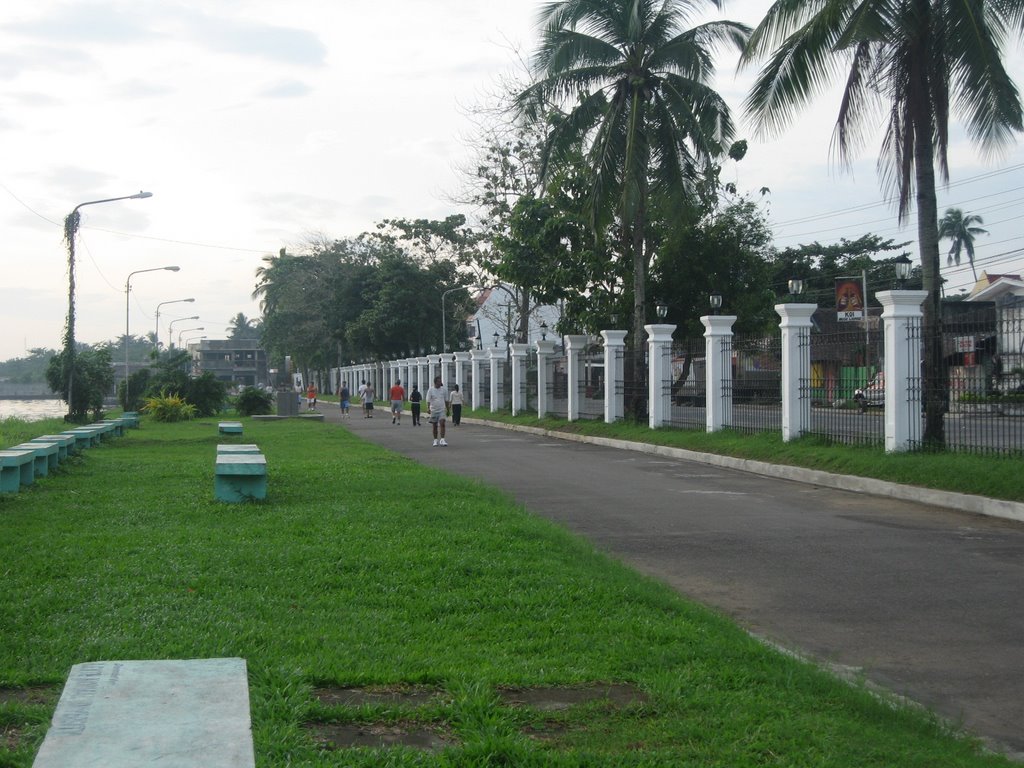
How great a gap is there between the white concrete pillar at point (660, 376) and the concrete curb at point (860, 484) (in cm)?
154

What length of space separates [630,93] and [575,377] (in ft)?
28.4

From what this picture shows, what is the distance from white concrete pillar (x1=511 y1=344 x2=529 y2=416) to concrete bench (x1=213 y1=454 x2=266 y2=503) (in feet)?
82.8

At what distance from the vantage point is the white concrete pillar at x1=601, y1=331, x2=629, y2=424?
88.4 ft

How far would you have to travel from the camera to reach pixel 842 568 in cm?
853

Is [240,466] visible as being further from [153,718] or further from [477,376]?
[477,376]

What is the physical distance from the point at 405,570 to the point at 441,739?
3.04m

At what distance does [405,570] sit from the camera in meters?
7.21

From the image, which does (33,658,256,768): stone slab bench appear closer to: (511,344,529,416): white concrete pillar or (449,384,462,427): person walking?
(449,384,462,427): person walking

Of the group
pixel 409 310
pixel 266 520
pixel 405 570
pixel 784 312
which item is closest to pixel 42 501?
pixel 266 520

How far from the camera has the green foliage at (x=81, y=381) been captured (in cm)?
3331

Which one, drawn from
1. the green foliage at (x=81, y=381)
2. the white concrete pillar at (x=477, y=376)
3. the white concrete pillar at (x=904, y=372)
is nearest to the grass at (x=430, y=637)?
the white concrete pillar at (x=904, y=372)

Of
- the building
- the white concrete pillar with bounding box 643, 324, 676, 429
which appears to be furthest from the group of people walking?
the building

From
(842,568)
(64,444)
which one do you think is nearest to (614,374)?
(64,444)

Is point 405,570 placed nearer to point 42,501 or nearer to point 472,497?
point 472,497
